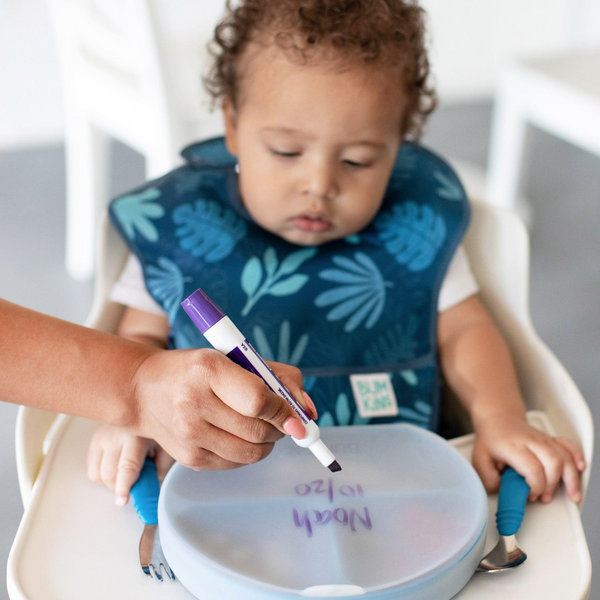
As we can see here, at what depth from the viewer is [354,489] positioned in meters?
0.63

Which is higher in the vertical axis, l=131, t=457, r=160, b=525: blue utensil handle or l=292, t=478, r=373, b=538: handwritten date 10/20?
l=292, t=478, r=373, b=538: handwritten date 10/20

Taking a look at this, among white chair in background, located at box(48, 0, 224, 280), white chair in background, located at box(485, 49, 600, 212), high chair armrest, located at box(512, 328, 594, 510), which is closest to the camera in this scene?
high chair armrest, located at box(512, 328, 594, 510)

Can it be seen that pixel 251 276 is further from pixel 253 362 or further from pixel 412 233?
pixel 253 362

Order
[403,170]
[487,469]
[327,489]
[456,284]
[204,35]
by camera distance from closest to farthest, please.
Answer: [327,489], [487,469], [456,284], [403,170], [204,35]

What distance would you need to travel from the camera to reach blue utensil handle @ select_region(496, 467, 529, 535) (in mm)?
637

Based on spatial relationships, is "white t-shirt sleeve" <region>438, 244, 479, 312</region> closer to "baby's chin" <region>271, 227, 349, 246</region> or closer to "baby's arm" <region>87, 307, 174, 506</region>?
"baby's chin" <region>271, 227, 349, 246</region>

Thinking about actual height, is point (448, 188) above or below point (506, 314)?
above

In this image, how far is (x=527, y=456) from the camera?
28.1 inches

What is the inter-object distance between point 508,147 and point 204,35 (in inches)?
52.6

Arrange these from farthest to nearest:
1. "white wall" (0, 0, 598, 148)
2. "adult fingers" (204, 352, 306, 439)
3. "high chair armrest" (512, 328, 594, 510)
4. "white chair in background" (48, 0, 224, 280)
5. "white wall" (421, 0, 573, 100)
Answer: "white wall" (421, 0, 573, 100), "white wall" (0, 0, 598, 148), "white chair in background" (48, 0, 224, 280), "high chair armrest" (512, 328, 594, 510), "adult fingers" (204, 352, 306, 439)

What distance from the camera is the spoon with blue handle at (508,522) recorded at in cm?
59

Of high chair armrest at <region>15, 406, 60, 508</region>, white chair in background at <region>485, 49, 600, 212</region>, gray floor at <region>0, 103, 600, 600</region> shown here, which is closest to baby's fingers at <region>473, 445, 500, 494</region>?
high chair armrest at <region>15, 406, 60, 508</region>

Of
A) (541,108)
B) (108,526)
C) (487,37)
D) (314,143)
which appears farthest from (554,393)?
(487,37)

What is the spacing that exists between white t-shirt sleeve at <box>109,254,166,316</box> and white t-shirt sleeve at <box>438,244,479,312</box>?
1.22 feet
